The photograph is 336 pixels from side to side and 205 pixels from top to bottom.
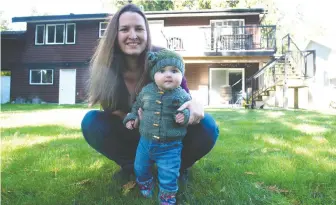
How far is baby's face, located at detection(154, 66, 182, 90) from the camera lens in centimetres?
191

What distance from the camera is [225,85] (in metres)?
17.1

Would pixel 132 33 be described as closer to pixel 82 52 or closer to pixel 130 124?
pixel 130 124

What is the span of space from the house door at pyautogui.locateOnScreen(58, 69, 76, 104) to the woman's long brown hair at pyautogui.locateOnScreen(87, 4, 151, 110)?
55.9 ft

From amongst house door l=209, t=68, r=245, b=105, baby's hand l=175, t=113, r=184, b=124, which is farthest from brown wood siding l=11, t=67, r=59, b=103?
baby's hand l=175, t=113, r=184, b=124

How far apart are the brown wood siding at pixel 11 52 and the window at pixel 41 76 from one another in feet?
4.65

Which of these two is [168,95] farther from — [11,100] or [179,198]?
[11,100]

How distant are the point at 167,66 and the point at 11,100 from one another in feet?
65.6

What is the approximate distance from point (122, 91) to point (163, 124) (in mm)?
537

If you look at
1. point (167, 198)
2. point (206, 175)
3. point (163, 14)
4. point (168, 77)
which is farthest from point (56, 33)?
point (167, 198)

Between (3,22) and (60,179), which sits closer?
(60,179)

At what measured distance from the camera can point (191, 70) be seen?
17469mm

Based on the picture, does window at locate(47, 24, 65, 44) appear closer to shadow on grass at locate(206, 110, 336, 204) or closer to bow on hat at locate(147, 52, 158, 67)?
shadow on grass at locate(206, 110, 336, 204)

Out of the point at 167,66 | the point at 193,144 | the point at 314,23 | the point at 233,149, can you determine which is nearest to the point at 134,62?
the point at 167,66

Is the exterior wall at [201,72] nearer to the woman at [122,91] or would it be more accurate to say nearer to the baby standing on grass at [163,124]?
the woman at [122,91]
